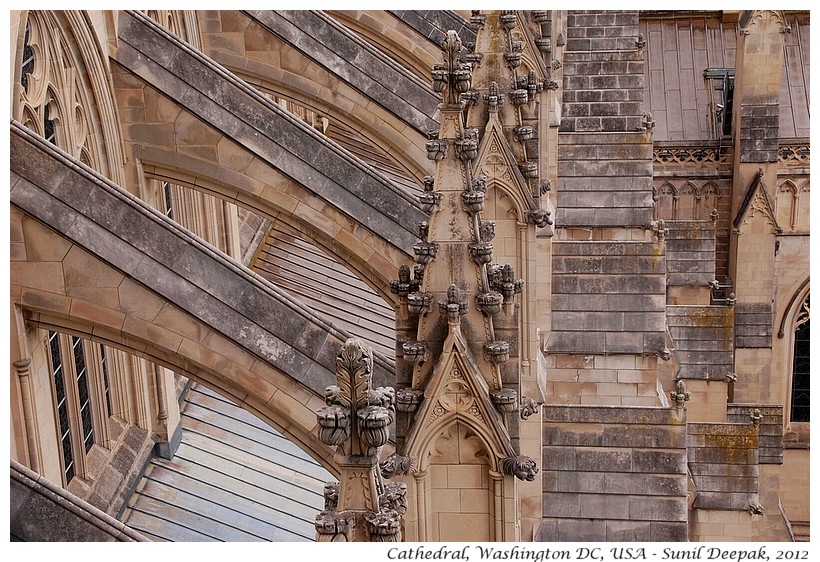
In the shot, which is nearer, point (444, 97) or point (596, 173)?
point (444, 97)

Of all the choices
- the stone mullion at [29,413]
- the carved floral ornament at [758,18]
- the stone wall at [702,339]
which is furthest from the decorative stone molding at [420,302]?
the carved floral ornament at [758,18]

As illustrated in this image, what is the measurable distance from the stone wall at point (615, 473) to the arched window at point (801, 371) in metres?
13.5

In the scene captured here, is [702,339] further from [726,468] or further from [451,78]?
[451,78]

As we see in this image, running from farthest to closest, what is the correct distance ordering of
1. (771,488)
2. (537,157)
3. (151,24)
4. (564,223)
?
(771,488) → (564,223) → (151,24) → (537,157)

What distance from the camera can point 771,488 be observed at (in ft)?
56.9


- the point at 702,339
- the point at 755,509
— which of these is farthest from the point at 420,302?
the point at 702,339

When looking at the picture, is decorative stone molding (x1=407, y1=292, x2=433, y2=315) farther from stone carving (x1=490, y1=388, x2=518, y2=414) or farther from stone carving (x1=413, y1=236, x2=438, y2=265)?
stone carving (x1=490, y1=388, x2=518, y2=414)

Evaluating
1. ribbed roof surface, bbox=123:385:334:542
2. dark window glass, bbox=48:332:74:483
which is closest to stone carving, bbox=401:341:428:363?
dark window glass, bbox=48:332:74:483

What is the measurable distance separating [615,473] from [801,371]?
14.2 meters

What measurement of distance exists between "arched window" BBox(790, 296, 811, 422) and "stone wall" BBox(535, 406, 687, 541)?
13.5m

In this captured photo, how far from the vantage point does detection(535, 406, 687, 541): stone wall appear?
993 centimetres

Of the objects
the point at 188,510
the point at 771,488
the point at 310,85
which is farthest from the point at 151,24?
the point at 771,488
